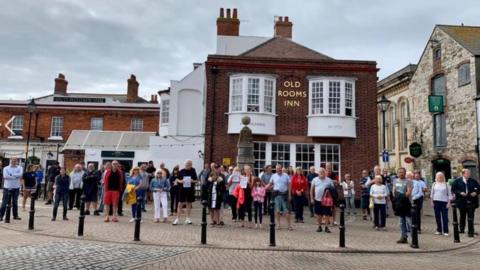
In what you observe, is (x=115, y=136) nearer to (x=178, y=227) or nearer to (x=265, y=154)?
(x=265, y=154)

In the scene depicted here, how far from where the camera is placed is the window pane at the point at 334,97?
822 inches

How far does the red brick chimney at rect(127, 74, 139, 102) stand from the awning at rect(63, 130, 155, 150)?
5810 mm

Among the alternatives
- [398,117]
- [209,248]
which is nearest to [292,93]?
[209,248]

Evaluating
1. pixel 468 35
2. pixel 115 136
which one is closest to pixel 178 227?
pixel 115 136

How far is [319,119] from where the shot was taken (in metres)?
20.7

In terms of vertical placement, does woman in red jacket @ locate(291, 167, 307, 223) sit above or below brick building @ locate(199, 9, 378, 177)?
below

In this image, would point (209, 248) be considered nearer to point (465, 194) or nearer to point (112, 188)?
point (112, 188)

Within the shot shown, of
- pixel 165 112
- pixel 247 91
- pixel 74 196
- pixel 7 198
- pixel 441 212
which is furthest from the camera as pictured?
pixel 165 112

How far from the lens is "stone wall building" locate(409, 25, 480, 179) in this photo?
30062mm

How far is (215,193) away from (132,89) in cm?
3013

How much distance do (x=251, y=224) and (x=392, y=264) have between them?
18.2 feet

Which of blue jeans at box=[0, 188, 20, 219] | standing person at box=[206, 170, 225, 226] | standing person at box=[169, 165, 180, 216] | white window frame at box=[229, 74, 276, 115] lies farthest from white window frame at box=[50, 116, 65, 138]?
standing person at box=[206, 170, 225, 226]

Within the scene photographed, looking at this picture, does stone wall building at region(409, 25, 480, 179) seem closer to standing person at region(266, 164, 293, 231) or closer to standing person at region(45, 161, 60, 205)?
standing person at region(266, 164, 293, 231)

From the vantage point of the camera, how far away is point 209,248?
8961 millimetres
